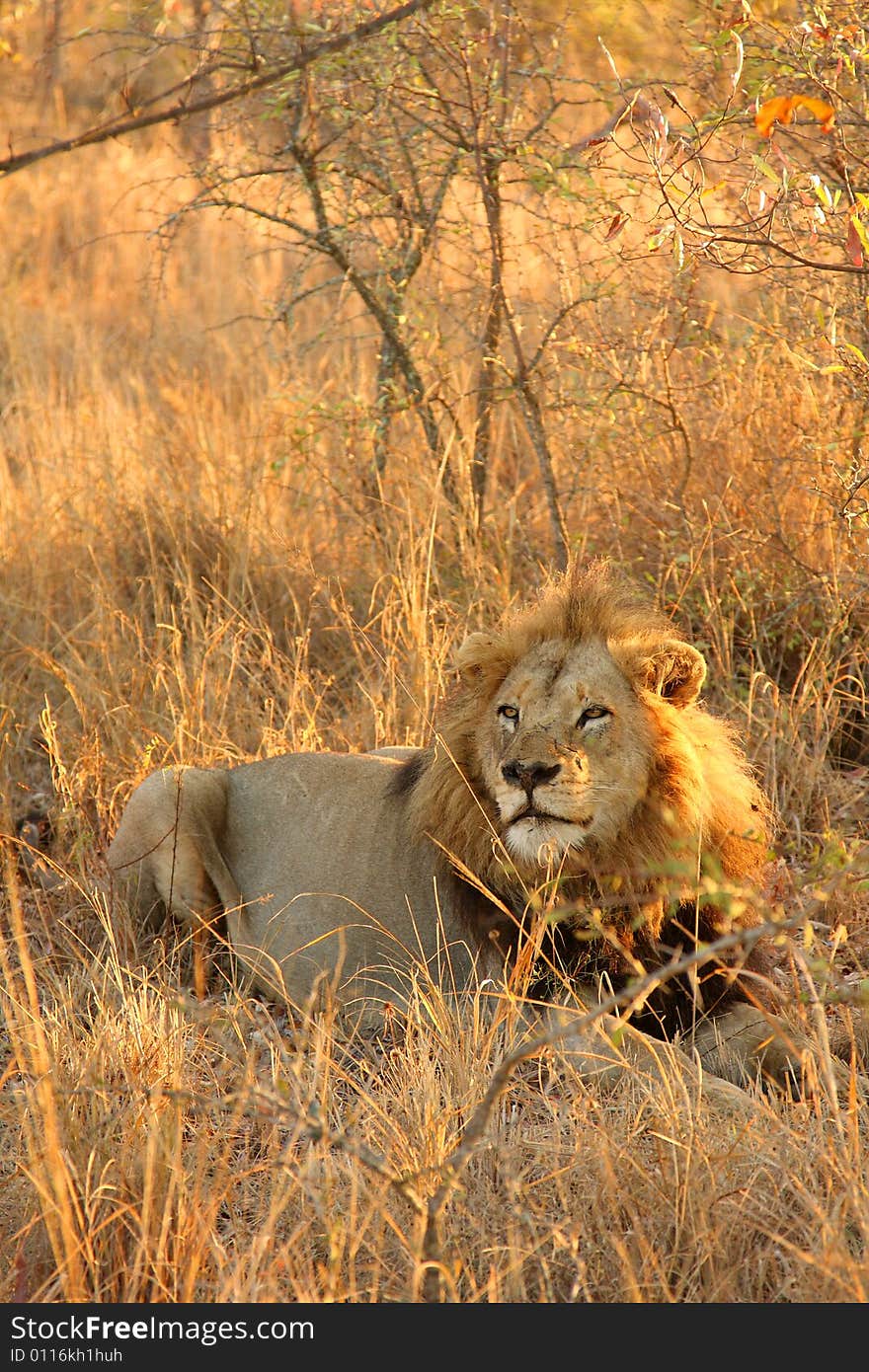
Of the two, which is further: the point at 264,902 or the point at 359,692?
the point at 359,692

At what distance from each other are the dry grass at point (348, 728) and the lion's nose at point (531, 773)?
24.1 inches

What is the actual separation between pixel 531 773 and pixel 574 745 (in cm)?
16

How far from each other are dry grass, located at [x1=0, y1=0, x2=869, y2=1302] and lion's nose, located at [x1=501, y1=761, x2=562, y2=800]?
0.61 m

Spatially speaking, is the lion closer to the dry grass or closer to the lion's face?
the lion's face

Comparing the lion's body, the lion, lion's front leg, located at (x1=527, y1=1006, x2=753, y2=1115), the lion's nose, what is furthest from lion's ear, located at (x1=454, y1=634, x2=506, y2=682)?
lion's front leg, located at (x1=527, y1=1006, x2=753, y2=1115)

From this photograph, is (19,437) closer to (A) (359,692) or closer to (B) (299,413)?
(B) (299,413)

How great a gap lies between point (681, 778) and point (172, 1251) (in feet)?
5.74

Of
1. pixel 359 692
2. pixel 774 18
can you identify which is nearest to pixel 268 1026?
pixel 359 692

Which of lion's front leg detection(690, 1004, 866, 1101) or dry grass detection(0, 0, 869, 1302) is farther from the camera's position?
lion's front leg detection(690, 1004, 866, 1101)

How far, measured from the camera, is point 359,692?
620 cm

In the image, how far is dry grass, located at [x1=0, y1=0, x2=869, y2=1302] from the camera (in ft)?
10.0

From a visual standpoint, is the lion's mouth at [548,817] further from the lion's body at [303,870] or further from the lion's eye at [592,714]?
the lion's body at [303,870]

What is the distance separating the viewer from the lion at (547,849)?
12.9 feet

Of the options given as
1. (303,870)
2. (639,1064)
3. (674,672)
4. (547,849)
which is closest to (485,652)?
(674,672)
